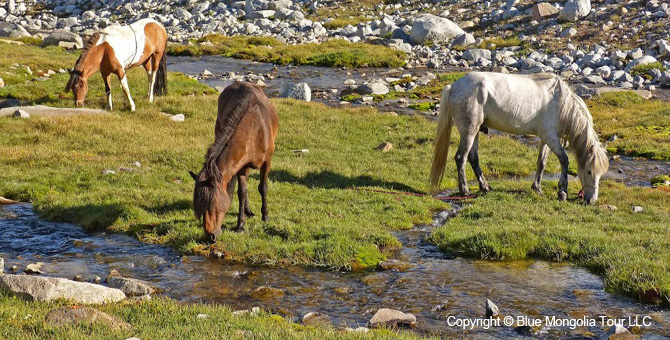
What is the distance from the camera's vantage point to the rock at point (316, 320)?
8961mm

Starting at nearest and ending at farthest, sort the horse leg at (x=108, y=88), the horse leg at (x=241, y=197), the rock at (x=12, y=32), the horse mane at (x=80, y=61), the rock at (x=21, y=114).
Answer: the horse leg at (x=241, y=197)
the rock at (x=21, y=114)
the horse mane at (x=80, y=61)
the horse leg at (x=108, y=88)
the rock at (x=12, y=32)

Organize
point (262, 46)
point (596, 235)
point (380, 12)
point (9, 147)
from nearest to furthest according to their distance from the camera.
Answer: point (596, 235)
point (9, 147)
point (262, 46)
point (380, 12)

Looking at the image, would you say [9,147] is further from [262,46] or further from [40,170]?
[262,46]

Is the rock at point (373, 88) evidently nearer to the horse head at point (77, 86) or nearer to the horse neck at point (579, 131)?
the horse head at point (77, 86)

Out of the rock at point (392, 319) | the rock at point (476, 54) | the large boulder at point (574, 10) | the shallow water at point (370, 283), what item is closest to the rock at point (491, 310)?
the shallow water at point (370, 283)

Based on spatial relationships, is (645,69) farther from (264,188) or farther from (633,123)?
(264,188)

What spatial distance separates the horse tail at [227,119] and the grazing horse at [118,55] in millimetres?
9839

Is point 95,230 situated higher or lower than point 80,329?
lower

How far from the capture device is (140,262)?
11.5m

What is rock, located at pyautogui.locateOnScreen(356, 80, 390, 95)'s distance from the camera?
30.9m

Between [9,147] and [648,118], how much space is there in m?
20.8

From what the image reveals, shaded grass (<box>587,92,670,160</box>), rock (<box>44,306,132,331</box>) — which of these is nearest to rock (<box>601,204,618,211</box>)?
shaded grass (<box>587,92,670,160</box>)

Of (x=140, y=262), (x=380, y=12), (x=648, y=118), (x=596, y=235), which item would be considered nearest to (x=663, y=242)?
(x=596, y=235)

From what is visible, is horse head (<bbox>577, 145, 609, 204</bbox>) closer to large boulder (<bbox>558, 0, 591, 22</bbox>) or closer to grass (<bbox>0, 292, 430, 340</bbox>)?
grass (<bbox>0, 292, 430, 340</bbox>)
